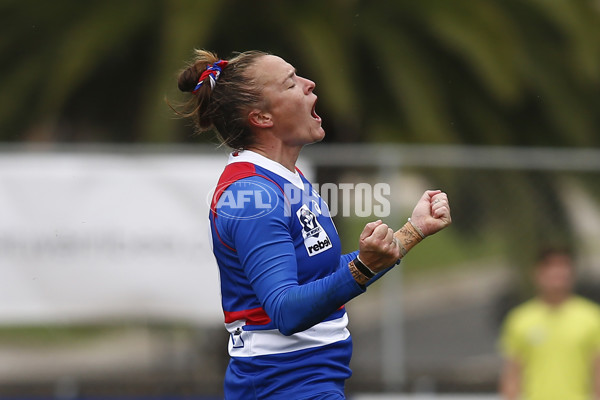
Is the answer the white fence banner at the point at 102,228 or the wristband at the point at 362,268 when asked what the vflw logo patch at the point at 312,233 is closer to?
the wristband at the point at 362,268

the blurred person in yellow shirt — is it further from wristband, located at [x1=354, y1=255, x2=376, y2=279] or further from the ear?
wristband, located at [x1=354, y1=255, x2=376, y2=279]

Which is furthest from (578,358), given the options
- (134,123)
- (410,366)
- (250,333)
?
(134,123)

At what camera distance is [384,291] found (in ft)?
23.3

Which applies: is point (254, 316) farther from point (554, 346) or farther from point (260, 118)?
point (554, 346)

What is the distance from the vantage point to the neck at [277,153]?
275cm

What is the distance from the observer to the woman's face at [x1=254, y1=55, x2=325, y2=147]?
2.72 meters

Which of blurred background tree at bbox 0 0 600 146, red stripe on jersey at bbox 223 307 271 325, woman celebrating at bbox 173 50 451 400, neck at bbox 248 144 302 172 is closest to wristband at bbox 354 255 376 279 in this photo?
woman celebrating at bbox 173 50 451 400

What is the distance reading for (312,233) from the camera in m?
2.61

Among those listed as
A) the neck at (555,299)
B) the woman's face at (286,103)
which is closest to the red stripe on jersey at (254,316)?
the woman's face at (286,103)

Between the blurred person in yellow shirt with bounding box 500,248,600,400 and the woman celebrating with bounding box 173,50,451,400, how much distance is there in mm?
3533

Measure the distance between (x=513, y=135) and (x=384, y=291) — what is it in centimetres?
233

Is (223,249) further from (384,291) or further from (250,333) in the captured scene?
(384,291)

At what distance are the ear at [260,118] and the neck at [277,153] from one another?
0.07 metres

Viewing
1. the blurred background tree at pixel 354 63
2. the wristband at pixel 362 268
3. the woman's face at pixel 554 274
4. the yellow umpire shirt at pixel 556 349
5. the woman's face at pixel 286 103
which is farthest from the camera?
the blurred background tree at pixel 354 63
